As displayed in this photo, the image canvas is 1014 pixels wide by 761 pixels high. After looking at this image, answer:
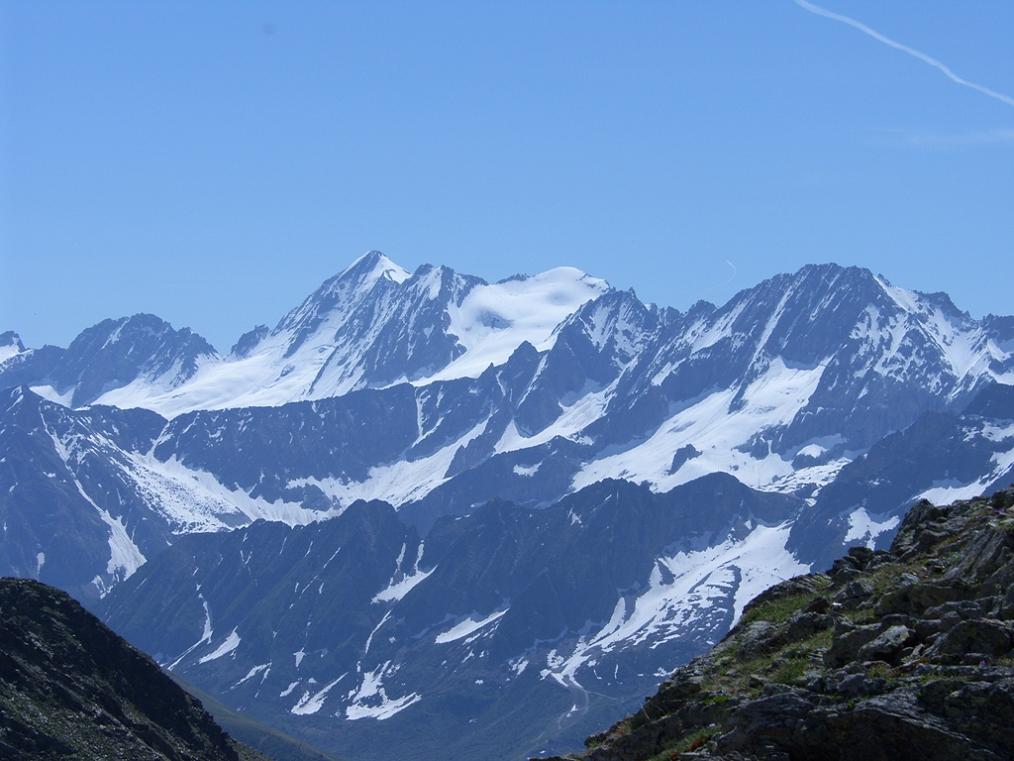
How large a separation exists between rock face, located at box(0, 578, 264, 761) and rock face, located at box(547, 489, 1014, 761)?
283 feet

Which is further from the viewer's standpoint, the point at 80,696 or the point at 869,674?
the point at 80,696

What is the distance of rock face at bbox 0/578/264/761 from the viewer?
5022 inches

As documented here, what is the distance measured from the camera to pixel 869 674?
1352 inches

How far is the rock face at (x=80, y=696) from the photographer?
419 ft

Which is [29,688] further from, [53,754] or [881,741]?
[881,741]

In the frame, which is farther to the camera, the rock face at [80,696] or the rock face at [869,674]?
the rock face at [80,696]

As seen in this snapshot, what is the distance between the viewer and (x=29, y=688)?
134 m

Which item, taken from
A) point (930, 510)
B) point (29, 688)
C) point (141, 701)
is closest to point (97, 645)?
point (141, 701)

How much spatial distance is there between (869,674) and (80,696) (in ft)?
367

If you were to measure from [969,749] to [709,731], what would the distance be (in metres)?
6.53

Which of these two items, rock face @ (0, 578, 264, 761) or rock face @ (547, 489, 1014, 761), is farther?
rock face @ (0, 578, 264, 761)

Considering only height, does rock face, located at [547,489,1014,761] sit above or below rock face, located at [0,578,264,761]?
below

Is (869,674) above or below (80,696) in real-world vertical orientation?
below

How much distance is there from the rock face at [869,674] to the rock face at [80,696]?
86189 millimetres
